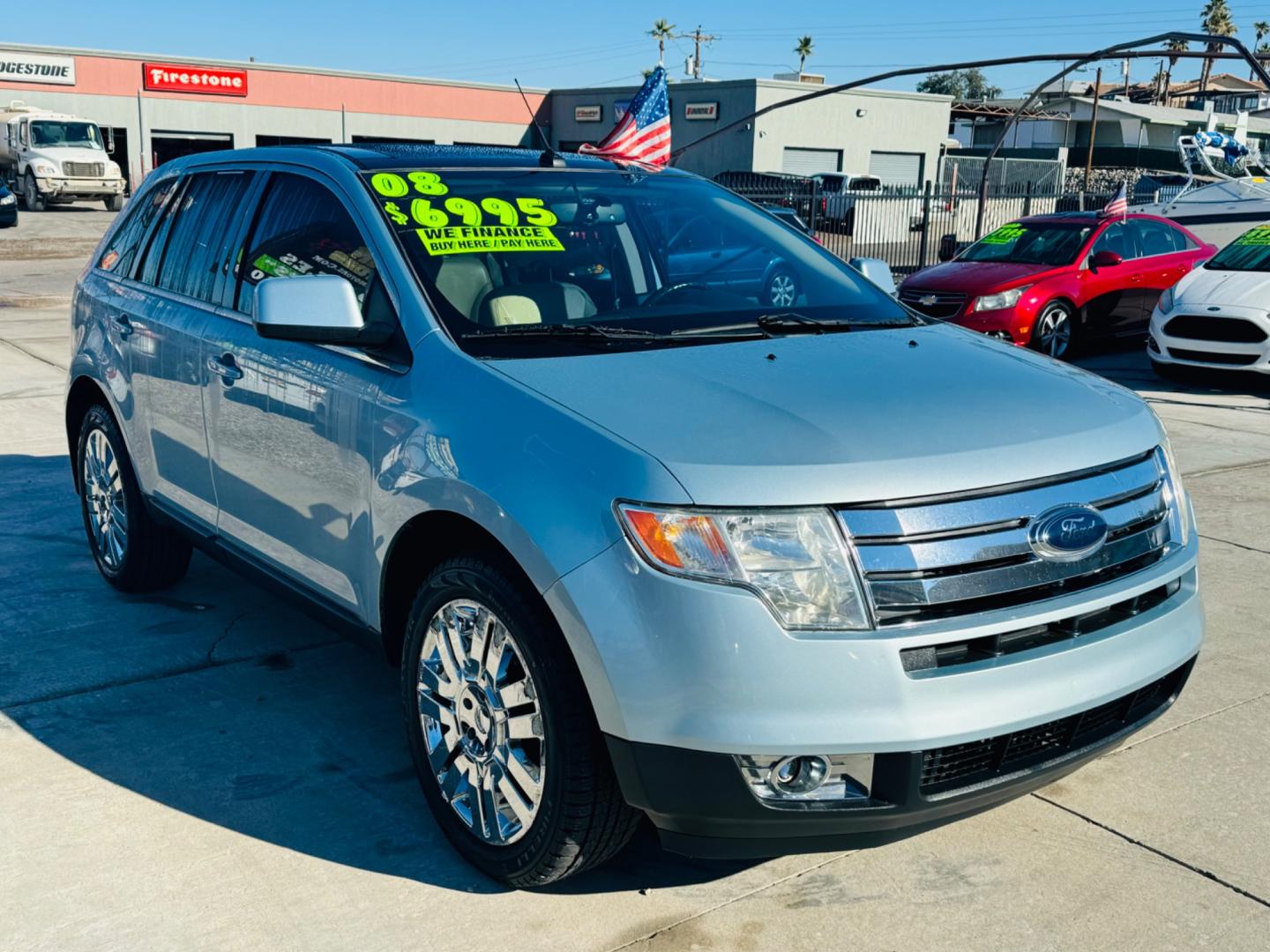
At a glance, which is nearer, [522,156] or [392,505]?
[392,505]

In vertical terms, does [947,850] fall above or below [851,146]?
below

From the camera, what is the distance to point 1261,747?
397cm

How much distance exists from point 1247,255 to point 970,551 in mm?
10732

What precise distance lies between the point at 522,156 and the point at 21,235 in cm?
2795

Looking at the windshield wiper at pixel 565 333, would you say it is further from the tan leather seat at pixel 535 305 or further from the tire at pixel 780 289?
the tire at pixel 780 289

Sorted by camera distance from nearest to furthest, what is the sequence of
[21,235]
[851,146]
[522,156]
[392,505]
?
1. [392,505]
2. [522,156]
3. [21,235]
4. [851,146]

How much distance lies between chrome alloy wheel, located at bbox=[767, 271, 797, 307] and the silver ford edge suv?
0.07 ft

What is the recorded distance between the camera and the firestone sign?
44.6 m

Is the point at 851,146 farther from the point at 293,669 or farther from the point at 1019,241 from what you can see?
the point at 293,669

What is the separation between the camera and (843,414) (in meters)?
2.94

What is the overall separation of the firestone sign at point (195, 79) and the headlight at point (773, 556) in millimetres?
47042

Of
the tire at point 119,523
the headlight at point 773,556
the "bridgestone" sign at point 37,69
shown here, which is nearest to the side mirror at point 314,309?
the headlight at point 773,556

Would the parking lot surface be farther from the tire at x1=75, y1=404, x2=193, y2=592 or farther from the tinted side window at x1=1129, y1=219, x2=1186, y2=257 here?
the tinted side window at x1=1129, y1=219, x2=1186, y2=257

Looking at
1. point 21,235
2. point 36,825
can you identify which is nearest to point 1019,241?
point 36,825
